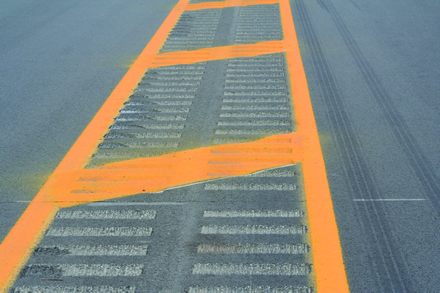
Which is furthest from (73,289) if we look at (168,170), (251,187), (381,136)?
(381,136)

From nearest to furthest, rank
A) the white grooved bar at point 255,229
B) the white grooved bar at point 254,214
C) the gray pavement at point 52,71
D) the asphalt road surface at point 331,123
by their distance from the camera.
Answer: the asphalt road surface at point 331,123 → the white grooved bar at point 255,229 → the white grooved bar at point 254,214 → the gray pavement at point 52,71

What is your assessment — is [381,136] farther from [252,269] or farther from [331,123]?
[252,269]

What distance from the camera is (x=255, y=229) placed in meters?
3.06

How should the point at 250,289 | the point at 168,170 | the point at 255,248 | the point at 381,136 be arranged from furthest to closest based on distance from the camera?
the point at 381,136
the point at 168,170
the point at 255,248
the point at 250,289

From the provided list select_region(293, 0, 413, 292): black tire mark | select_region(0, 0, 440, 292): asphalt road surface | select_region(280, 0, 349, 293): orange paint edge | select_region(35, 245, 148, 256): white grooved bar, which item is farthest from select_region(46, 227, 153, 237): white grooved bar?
select_region(293, 0, 413, 292): black tire mark

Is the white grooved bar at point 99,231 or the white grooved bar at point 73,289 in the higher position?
the white grooved bar at point 99,231

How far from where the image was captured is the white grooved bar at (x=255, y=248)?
287cm

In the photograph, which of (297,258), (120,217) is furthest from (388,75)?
(120,217)

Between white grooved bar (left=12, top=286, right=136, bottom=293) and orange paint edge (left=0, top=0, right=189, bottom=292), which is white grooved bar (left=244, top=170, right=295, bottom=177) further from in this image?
orange paint edge (left=0, top=0, right=189, bottom=292)

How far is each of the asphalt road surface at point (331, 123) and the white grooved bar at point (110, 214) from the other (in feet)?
0.05

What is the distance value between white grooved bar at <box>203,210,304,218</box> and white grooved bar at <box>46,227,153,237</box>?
52 cm

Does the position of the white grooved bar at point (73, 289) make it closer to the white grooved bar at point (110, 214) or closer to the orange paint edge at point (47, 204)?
the orange paint edge at point (47, 204)

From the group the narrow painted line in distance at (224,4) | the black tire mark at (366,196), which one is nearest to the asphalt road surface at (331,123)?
the black tire mark at (366,196)

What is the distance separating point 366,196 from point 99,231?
2232 mm
